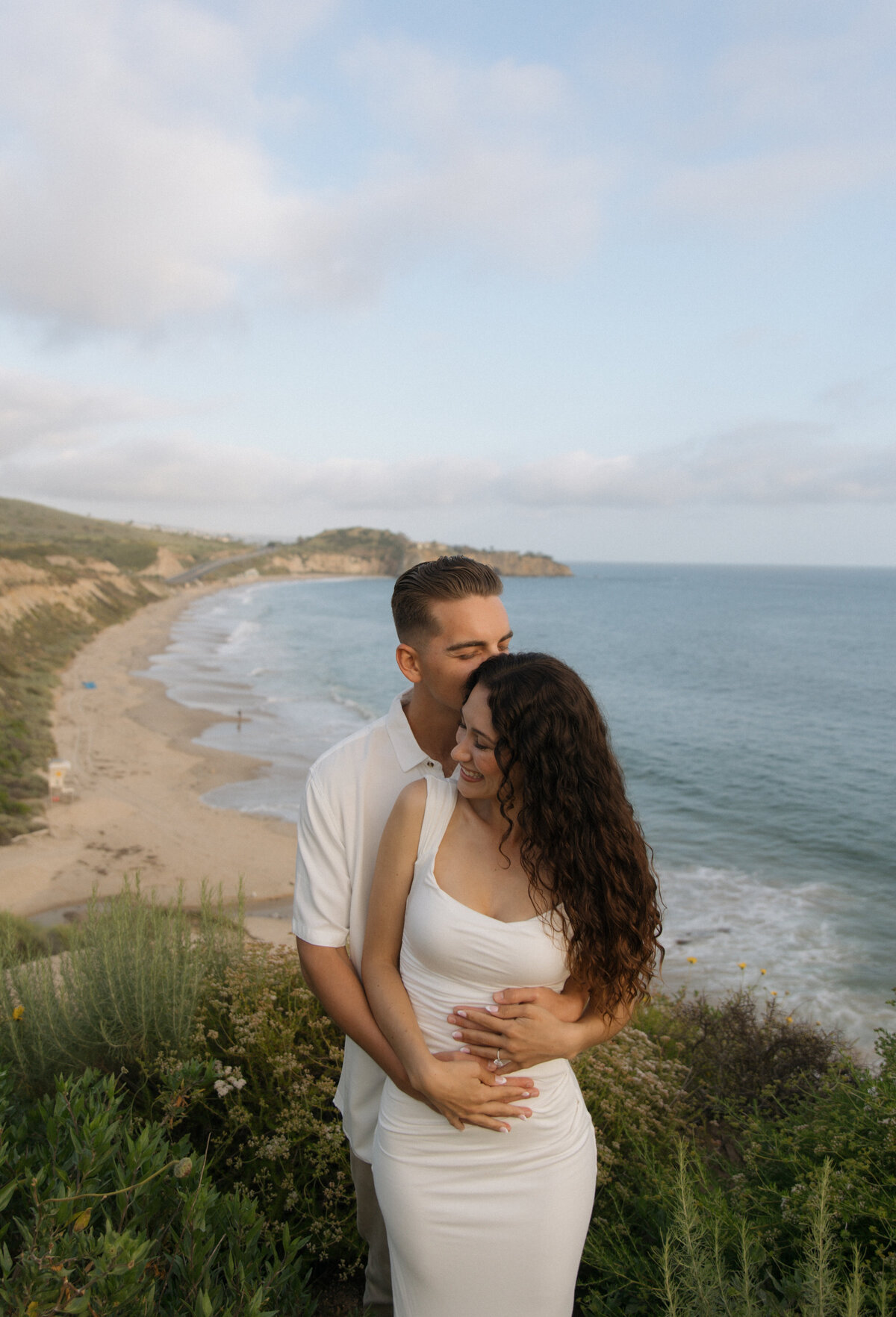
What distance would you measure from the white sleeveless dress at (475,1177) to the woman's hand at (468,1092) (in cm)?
8

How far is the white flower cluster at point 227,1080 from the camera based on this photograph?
3.17 meters

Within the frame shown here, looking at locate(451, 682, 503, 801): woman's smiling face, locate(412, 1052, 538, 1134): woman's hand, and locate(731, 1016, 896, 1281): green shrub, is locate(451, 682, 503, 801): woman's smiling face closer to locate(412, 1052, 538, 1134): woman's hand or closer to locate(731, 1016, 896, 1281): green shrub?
locate(412, 1052, 538, 1134): woman's hand

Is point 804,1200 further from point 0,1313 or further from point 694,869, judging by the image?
point 694,869

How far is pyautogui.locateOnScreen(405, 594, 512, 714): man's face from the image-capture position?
246cm

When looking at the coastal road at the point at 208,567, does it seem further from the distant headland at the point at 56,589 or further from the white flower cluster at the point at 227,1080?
the white flower cluster at the point at 227,1080

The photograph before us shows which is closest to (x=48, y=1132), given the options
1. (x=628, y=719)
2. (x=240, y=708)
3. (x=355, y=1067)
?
(x=355, y=1067)

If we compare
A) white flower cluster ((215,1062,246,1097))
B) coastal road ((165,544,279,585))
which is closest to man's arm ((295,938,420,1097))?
white flower cluster ((215,1062,246,1097))

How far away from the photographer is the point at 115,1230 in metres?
1.88

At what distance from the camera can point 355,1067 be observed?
2.55 meters

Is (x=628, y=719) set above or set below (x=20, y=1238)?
below

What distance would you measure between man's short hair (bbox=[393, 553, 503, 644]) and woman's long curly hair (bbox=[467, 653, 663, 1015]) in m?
0.37

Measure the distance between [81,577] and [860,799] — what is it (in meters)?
44.9

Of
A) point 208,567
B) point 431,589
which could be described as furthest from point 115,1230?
point 208,567

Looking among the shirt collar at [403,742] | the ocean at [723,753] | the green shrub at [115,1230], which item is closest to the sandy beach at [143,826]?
the ocean at [723,753]
